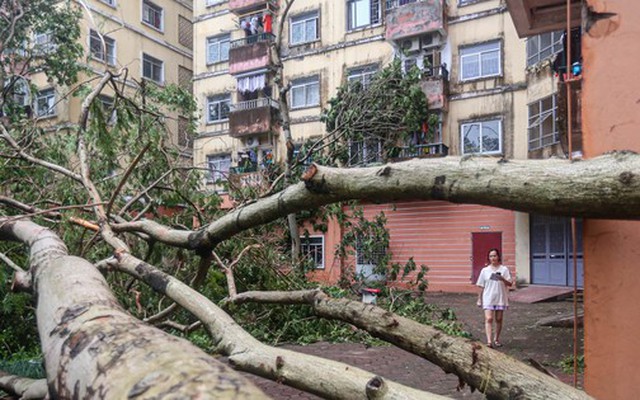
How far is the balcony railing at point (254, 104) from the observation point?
66.3ft

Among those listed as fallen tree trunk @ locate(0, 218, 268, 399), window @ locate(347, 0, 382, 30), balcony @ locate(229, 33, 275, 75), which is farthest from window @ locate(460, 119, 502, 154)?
fallen tree trunk @ locate(0, 218, 268, 399)

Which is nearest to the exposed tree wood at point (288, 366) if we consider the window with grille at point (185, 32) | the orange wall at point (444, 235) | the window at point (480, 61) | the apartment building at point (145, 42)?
the orange wall at point (444, 235)

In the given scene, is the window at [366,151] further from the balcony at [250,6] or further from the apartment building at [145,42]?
the balcony at [250,6]

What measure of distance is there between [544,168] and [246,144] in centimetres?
1983

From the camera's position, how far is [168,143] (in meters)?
8.53

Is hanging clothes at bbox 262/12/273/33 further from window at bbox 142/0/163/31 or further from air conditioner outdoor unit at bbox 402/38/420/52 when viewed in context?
window at bbox 142/0/163/31

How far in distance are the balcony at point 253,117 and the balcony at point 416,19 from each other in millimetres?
5302

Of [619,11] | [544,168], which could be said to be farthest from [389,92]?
[544,168]

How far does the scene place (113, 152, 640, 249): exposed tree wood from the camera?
1490mm

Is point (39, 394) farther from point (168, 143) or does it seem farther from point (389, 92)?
point (389, 92)

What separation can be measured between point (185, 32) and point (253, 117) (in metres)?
8.90

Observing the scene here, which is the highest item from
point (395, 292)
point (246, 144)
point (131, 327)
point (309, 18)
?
point (309, 18)

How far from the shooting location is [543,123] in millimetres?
15609

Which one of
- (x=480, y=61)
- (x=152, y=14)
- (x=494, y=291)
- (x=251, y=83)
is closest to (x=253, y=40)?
(x=251, y=83)
